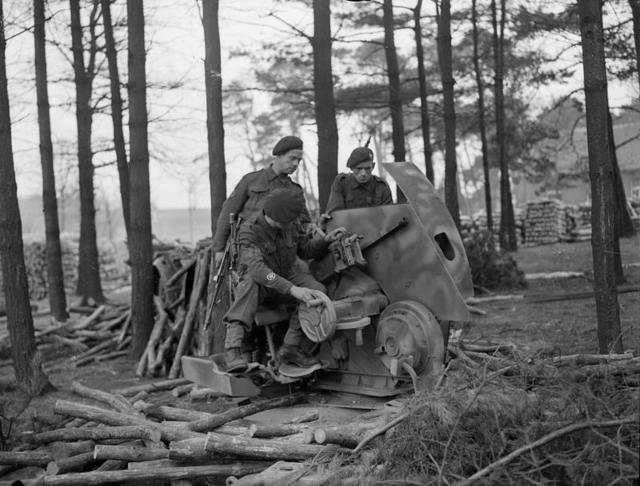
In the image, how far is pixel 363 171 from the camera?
28.0ft

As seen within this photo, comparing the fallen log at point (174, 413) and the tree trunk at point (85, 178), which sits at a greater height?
the tree trunk at point (85, 178)

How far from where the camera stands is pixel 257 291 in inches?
276

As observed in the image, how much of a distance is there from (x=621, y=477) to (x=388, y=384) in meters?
3.13

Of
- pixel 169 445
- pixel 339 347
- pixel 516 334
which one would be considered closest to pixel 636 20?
pixel 516 334

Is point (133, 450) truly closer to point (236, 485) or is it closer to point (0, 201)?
point (236, 485)

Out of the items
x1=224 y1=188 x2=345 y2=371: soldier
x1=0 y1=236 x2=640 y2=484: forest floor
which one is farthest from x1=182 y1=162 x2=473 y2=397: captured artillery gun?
x1=0 y1=236 x2=640 y2=484: forest floor

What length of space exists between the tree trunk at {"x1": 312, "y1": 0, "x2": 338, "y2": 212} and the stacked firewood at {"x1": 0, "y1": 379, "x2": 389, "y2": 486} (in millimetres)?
6413

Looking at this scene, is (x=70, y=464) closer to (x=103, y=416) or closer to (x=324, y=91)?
(x=103, y=416)

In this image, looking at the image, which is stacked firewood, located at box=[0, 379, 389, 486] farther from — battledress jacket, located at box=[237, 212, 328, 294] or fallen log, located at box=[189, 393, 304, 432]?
battledress jacket, located at box=[237, 212, 328, 294]

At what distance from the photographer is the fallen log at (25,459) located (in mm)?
6008

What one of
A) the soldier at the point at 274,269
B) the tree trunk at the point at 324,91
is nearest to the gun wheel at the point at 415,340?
the soldier at the point at 274,269

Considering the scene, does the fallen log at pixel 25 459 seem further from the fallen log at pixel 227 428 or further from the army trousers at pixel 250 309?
the army trousers at pixel 250 309

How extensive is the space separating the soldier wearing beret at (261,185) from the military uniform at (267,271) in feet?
1.18

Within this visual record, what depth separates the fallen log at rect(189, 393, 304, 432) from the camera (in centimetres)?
617
